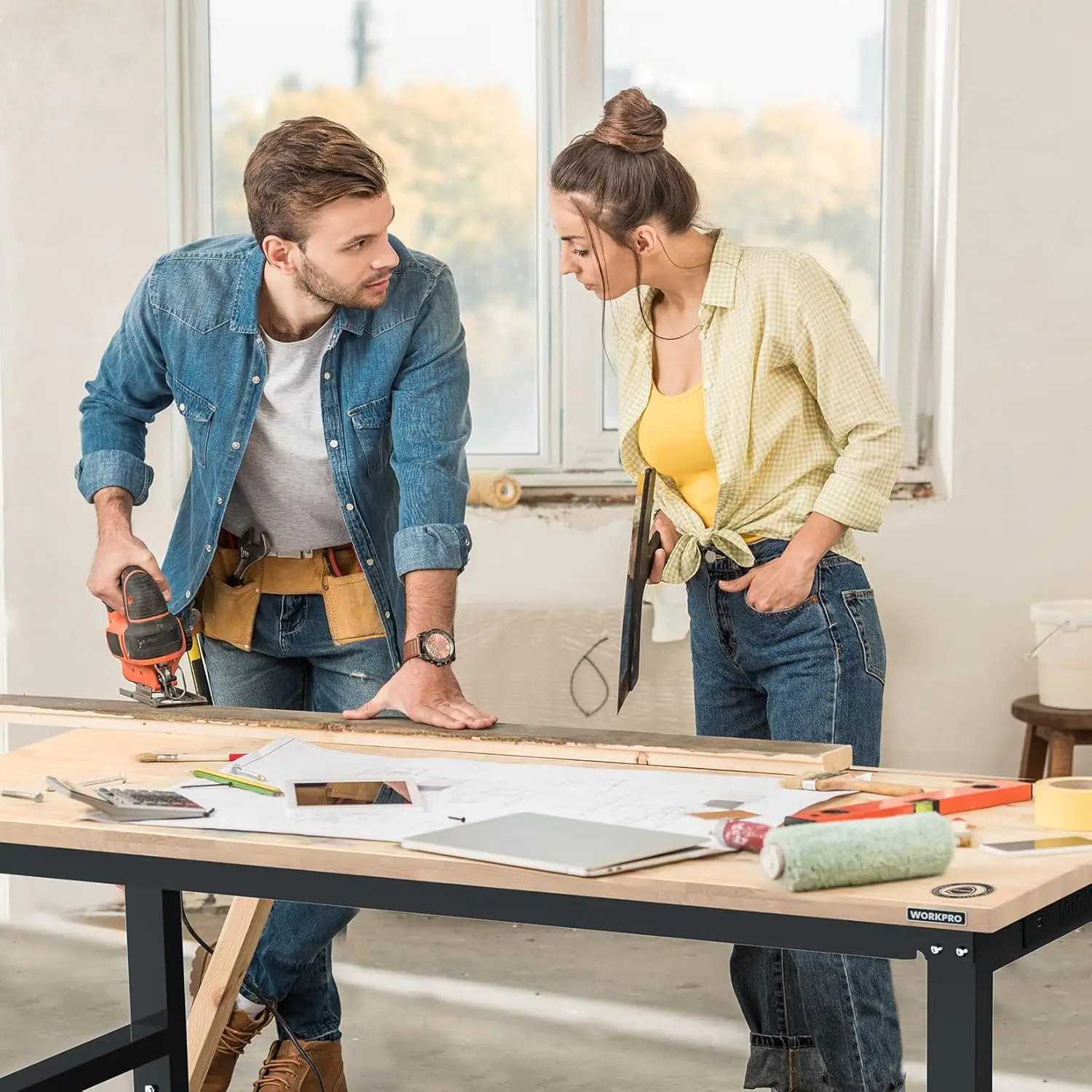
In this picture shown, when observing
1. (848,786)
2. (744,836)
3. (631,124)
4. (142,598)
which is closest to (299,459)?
(142,598)

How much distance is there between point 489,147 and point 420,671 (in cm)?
204

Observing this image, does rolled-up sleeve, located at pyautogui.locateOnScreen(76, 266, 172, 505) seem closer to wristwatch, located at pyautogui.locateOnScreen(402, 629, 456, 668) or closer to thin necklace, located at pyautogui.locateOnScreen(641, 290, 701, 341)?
wristwatch, located at pyautogui.locateOnScreen(402, 629, 456, 668)

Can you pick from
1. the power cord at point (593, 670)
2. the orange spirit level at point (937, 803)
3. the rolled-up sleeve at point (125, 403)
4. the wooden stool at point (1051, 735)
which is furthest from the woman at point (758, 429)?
the power cord at point (593, 670)

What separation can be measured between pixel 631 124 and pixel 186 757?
40.6 inches

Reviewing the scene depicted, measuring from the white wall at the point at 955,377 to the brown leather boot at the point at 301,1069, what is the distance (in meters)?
1.32

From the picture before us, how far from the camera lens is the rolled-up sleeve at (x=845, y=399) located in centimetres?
210

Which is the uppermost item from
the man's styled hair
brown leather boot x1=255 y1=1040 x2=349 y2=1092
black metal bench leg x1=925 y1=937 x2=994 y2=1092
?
the man's styled hair

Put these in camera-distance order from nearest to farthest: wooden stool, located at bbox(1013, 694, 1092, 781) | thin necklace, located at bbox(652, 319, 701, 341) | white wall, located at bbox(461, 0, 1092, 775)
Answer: thin necklace, located at bbox(652, 319, 701, 341) → wooden stool, located at bbox(1013, 694, 1092, 781) → white wall, located at bbox(461, 0, 1092, 775)

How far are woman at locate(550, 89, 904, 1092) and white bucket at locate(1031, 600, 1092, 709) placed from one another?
1.38 m

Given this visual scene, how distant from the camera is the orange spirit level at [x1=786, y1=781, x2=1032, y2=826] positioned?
155cm

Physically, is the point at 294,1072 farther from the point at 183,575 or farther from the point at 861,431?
the point at 861,431

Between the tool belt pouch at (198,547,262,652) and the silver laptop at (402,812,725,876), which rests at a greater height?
the tool belt pouch at (198,547,262,652)

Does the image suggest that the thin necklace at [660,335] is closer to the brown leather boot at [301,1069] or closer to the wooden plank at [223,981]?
the wooden plank at [223,981]

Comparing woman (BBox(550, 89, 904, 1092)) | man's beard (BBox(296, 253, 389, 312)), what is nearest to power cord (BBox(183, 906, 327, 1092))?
woman (BBox(550, 89, 904, 1092))
